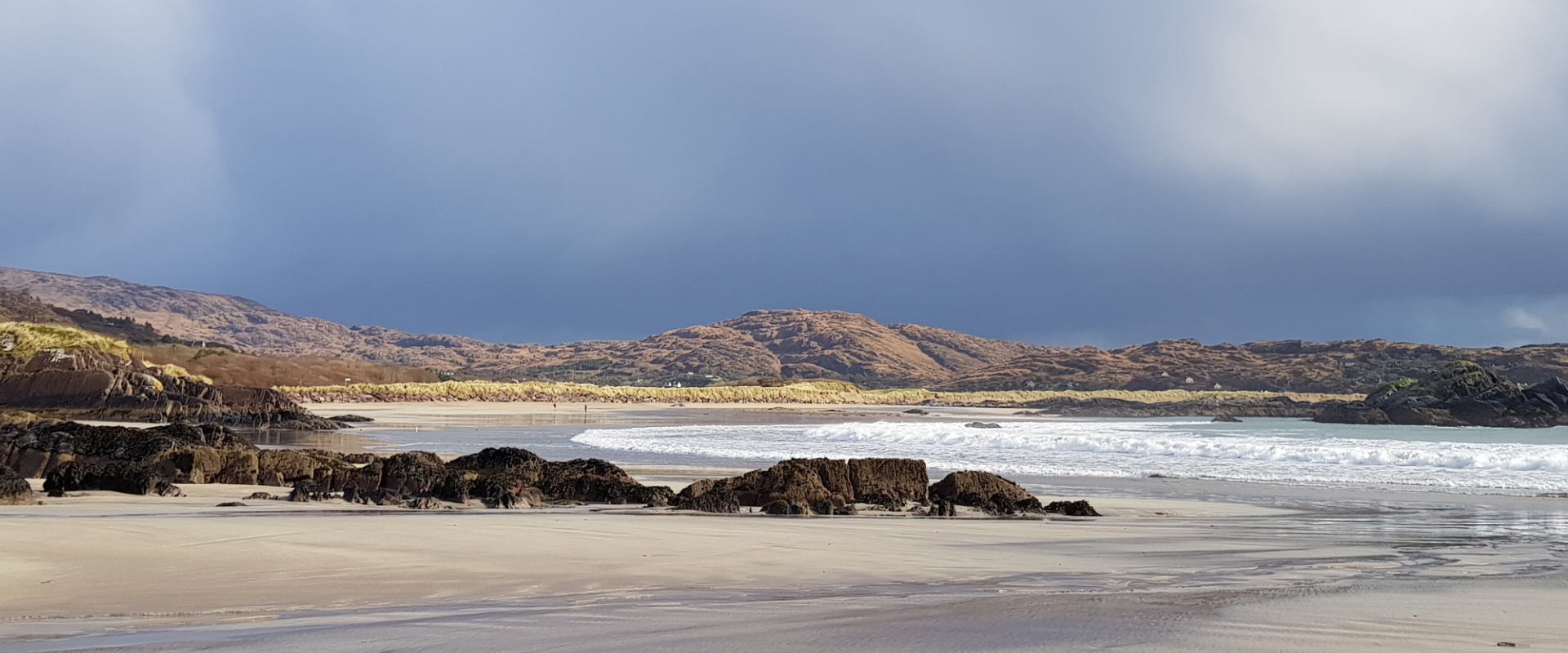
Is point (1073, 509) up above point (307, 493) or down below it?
below

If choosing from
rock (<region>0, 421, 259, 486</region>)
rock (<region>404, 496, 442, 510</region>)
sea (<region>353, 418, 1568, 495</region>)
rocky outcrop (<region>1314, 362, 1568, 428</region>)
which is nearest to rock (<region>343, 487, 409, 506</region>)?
rock (<region>404, 496, 442, 510</region>)

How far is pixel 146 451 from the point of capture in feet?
44.7

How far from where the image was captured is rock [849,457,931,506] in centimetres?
1191

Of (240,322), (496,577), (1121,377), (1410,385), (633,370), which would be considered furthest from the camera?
(240,322)

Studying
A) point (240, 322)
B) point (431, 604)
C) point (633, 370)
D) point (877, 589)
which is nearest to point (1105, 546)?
point (877, 589)

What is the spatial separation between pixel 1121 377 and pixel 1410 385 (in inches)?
2380

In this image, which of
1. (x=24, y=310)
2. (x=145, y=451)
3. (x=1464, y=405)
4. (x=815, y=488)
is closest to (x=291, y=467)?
(x=145, y=451)

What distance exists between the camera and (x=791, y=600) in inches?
226

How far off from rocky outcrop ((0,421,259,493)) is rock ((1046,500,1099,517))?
8988 mm

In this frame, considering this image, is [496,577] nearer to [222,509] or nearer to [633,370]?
[222,509]

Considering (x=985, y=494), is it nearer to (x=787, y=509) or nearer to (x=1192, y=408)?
(x=787, y=509)

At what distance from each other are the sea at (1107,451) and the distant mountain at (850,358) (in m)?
42.6

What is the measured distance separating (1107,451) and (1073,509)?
13.6 meters

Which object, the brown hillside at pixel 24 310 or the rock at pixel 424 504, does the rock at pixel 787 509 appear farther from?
the brown hillside at pixel 24 310
